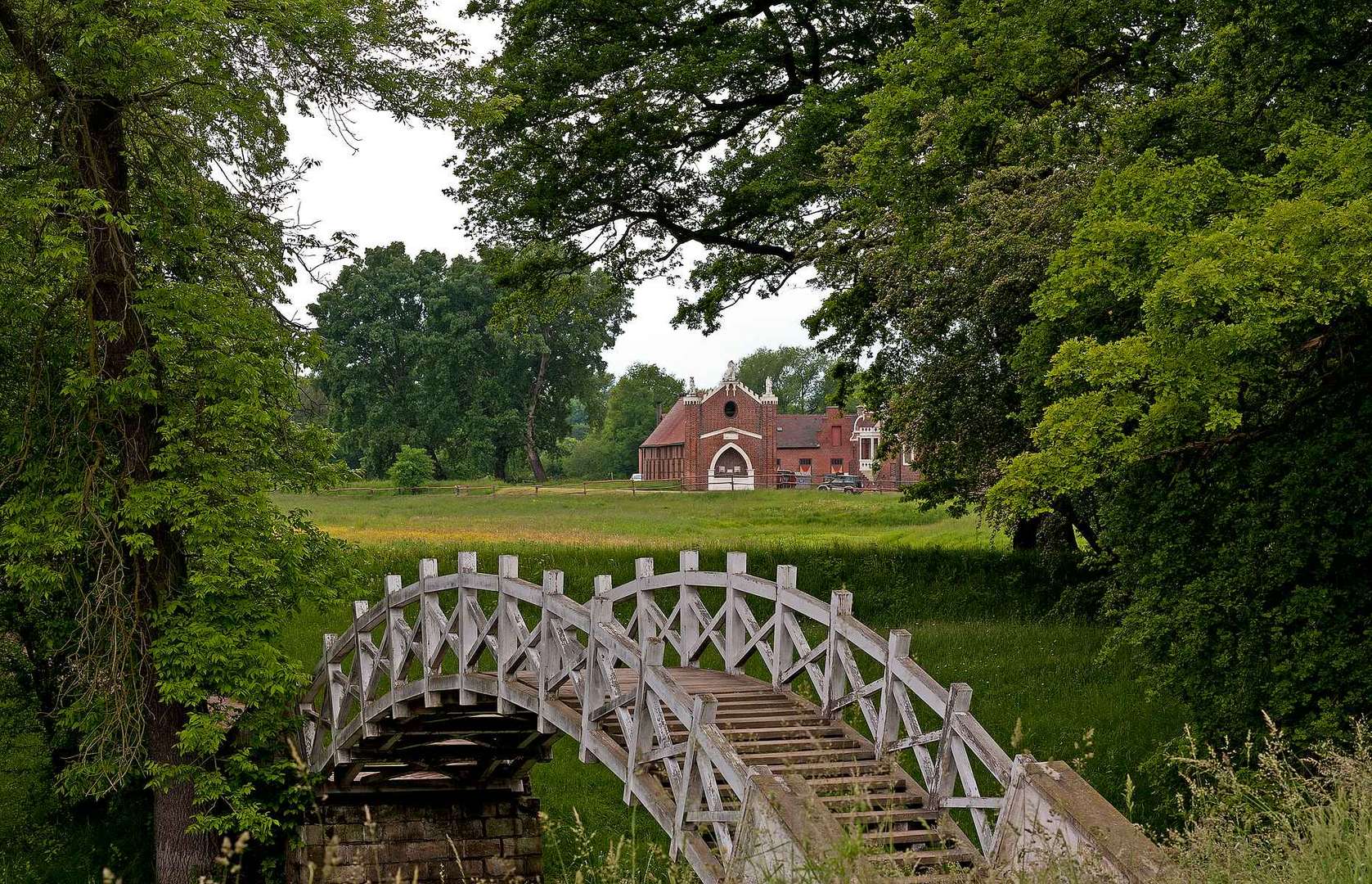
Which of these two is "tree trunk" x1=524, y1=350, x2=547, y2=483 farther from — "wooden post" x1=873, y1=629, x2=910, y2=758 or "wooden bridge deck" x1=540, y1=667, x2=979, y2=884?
"wooden post" x1=873, y1=629, x2=910, y2=758

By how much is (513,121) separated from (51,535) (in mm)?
12734

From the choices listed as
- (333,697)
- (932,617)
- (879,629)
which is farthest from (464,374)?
(333,697)

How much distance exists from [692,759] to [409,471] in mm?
48221

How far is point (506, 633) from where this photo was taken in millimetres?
13156

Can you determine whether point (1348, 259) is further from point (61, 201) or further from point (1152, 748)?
point (61, 201)

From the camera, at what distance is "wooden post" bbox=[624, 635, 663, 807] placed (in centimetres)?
1071

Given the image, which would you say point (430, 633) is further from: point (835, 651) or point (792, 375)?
point (792, 375)

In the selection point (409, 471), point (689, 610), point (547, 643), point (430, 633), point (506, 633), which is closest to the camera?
point (547, 643)

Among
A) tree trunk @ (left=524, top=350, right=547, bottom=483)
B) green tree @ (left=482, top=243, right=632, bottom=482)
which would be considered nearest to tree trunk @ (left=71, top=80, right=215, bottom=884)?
green tree @ (left=482, top=243, right=632, bottom=482)

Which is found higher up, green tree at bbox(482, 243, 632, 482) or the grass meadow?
green tree at bbox(482, 243, 632, 482)

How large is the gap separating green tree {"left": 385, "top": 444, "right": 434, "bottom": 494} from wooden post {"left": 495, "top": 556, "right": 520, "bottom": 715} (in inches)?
1708

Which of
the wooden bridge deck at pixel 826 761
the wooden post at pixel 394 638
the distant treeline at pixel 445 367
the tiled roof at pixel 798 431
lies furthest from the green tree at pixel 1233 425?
the tiled roof at pixel 798 431

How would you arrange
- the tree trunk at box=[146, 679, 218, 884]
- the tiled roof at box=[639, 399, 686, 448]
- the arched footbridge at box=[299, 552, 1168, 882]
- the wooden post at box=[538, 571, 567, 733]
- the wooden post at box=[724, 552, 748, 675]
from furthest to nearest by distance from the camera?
1. the tiled roof at box=[639, 399, 686, 448]
2. the tree trunk at box=[146, 679, 218, 884]
3. the wooden post at box=[724, 552, 748, 675]
4. the wooden post at box=[538, 571, 567, 733]
5. the arched footbridge at box=[299, 552, 1168, 882]

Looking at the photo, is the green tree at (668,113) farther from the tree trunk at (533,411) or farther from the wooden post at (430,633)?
the tree trunk at (533,411)
